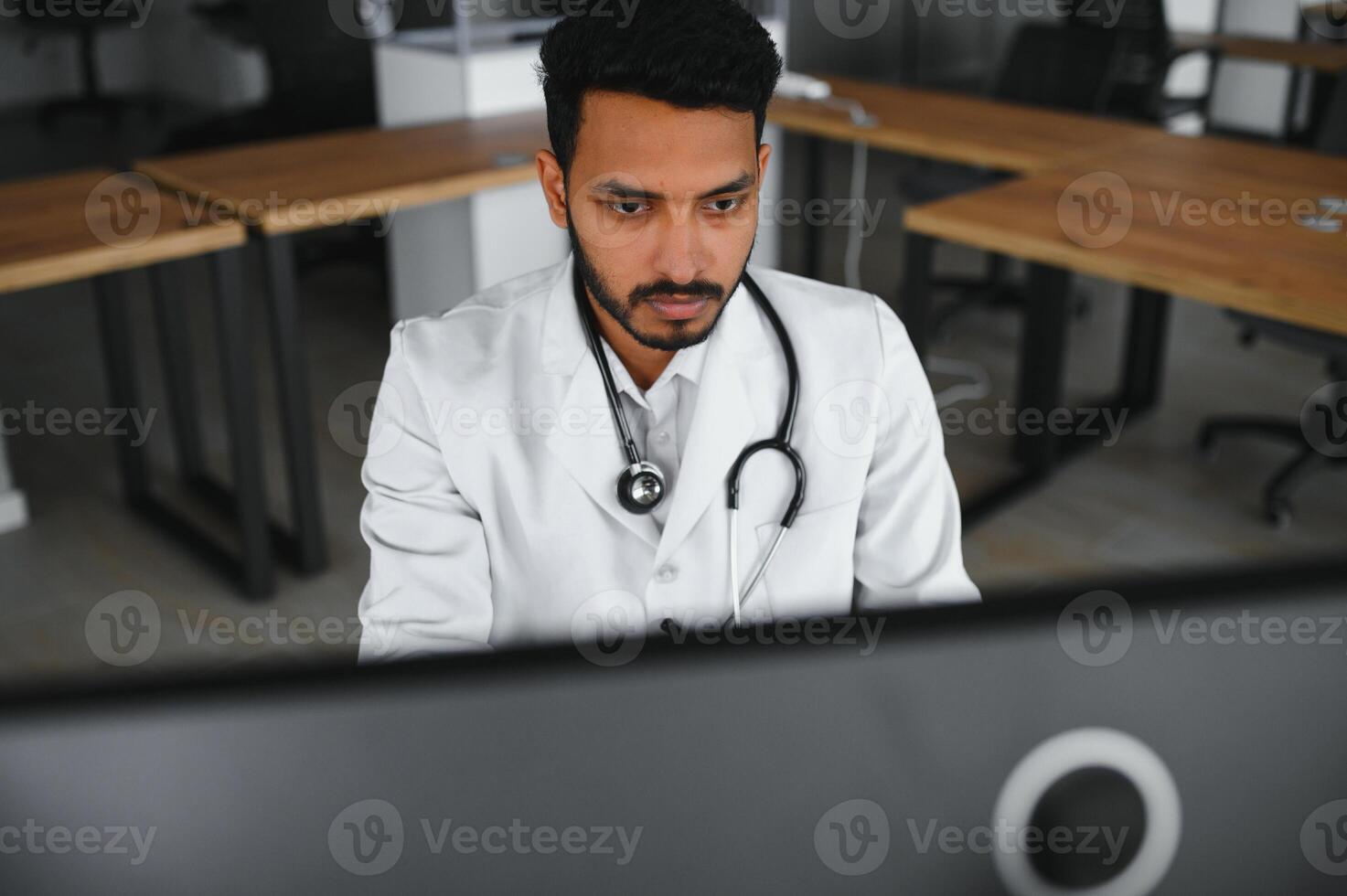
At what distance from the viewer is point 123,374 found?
2816 mm

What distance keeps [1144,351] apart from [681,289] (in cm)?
265

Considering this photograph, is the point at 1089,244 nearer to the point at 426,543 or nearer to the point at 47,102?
the point at 426,543

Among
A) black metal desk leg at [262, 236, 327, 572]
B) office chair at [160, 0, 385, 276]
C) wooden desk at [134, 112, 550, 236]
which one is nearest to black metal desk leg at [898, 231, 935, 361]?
wooden desk at [134, 112, 550, 236]

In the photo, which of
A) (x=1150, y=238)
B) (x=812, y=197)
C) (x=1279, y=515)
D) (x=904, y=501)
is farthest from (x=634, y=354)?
(x=812, y=197)

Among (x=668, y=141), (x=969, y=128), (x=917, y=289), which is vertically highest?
(x=668, y=141)

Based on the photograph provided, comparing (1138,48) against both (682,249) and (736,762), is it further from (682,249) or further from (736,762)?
(736,762)

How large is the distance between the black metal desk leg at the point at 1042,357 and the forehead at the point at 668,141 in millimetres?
2061

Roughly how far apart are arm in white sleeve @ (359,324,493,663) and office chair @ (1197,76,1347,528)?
208cm

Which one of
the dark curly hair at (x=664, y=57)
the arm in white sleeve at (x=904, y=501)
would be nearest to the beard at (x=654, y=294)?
the dark curly hair at (x=664, y=57)

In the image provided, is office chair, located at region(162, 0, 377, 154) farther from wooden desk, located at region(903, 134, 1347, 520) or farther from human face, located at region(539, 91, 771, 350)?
human face, located at region(539, 91, 771, 350)

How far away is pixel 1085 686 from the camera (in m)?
0.46

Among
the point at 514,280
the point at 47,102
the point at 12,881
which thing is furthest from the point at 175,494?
the point at 47,102

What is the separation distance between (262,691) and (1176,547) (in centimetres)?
264

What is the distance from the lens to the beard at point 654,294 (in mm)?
1044
